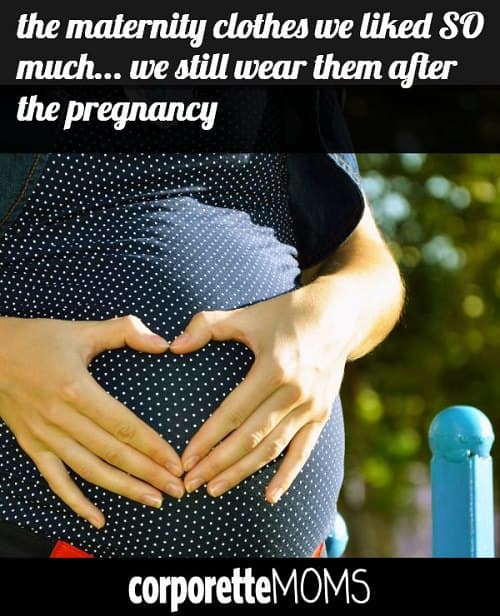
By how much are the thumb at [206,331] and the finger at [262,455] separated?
10cm

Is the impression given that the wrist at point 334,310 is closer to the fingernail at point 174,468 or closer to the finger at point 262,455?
the finger at point 262,455

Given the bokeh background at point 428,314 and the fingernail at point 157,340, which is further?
the bokeh background at point 428,314

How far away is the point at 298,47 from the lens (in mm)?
1616

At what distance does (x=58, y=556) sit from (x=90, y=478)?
0.09 meters

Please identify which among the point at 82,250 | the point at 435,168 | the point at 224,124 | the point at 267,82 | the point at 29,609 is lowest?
the point at 29,609

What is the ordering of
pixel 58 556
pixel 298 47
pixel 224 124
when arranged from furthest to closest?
pixel 298 47 < pixel 224 124 < pixel 58 556

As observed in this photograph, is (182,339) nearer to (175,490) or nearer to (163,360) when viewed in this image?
(163,360)

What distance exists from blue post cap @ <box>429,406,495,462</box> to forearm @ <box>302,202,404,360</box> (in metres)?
0.41

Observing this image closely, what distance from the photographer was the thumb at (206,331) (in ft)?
3.85

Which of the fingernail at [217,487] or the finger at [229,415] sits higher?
the finger at [229,415]

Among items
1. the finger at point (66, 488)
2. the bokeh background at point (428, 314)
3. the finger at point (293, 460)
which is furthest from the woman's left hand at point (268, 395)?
the bokeh background at point (428, 314)

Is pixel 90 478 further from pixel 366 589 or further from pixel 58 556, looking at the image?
pixel 366 589

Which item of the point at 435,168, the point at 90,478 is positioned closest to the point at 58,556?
the point at 90,478

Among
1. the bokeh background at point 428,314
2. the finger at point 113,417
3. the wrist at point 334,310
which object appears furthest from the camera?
the bokeh background at point 428,314
